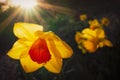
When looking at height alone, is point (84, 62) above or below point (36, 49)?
below

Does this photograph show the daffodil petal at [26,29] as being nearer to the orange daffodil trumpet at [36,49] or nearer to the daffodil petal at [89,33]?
the orange daffodil trumpet at [36,49]

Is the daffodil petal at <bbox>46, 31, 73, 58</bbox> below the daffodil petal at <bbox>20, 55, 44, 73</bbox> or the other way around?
the other way around

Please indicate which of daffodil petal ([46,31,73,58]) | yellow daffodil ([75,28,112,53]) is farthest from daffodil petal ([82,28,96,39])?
daffodil petal ([46,31,73,58])

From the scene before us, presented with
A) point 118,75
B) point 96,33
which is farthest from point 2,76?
point 96,33

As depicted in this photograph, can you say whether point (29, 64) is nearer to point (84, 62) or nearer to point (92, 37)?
point (92, 37)

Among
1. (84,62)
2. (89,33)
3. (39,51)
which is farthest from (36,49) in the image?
(84,62)

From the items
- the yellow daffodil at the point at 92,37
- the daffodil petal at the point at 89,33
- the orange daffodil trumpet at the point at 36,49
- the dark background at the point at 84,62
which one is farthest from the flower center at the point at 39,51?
the dark background at the point at 84,62

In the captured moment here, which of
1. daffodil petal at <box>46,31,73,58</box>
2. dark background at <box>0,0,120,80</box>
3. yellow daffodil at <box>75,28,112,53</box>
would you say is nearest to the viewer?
daffodil petal at <box>46,31,73,58</box>

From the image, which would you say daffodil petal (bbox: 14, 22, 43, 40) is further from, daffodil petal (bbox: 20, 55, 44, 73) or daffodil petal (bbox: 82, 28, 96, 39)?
daffodil petal (bbox: 82, 28, 96, 39)
